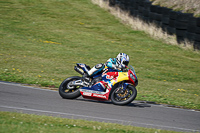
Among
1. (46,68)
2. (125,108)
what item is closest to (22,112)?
(125,108)

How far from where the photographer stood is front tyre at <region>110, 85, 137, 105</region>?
9.14 metres

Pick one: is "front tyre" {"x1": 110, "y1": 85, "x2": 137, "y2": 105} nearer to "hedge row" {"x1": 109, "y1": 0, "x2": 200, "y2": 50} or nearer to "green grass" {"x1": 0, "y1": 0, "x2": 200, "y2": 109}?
"green grass" {"x1": 0, "y1": 0, "x2": 200, "y2": 109}

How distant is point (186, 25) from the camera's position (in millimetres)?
21203

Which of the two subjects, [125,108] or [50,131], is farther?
[125,108]

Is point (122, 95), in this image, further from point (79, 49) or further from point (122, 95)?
point (79, 49)

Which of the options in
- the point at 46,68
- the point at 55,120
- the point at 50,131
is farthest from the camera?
the point at 46,68

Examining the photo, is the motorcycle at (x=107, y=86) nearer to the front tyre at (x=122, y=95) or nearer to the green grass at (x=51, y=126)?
the front tyre at (x=122, y=95)

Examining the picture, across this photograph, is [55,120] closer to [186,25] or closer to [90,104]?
[90,104]

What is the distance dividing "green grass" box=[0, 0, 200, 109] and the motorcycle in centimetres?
202

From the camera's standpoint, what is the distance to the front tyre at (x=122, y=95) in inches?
360

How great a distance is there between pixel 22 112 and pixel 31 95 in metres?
2.34

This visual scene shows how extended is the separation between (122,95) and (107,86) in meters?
0.54

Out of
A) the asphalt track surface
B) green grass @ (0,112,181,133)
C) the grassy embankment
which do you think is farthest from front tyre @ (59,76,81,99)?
the grassy embankment

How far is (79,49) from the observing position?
20906mm
